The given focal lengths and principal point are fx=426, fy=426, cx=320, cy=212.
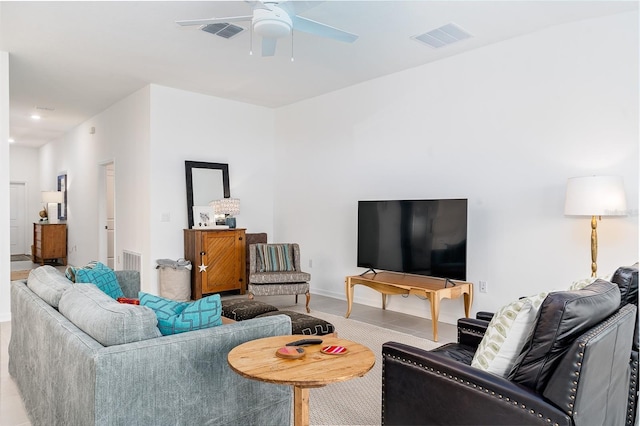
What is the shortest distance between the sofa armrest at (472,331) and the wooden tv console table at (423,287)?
133 cm

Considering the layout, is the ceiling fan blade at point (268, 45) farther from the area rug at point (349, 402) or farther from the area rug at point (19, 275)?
the area rug at point (19, 275)

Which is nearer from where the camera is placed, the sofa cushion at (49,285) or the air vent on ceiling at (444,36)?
the sofa cushion at (49,285)

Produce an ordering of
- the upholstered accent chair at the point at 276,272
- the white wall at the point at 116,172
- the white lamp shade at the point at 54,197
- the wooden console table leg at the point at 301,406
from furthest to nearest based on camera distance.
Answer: the white lamp shade at the point at 54,197 → the white wall at the point at 116,172 → the upholstered accent chair at the point at 276,272 → the wooden console table leg at the point at 301,406

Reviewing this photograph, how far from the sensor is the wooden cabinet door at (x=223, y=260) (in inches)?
226

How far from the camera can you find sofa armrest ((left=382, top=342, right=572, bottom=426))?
156cm

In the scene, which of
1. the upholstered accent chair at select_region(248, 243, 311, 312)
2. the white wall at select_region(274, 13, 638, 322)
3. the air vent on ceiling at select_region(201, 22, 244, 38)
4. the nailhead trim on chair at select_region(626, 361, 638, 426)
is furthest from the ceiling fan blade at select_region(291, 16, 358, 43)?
the upholstered accent chair at select_region(248, 243, 311, 312)

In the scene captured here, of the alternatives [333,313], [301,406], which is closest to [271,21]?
[301,406]

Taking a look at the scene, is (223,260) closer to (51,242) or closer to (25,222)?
(51,242)

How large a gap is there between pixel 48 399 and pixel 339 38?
298 centimetres

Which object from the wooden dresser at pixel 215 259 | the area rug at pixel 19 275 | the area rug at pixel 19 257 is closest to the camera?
the wooden dresser at pixel 215 259

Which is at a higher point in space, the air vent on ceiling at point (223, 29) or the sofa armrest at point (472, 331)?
the air vent on ceiling at point (223, 29)

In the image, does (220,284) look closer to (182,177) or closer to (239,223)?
(239,223)

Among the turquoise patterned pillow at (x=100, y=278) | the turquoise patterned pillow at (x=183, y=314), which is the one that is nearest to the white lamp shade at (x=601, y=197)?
the turquoise patterned pillow at (x=183, y=314)

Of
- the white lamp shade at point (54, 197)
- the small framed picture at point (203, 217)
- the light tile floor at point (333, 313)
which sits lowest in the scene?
the light tile floor at point (333, 313)
